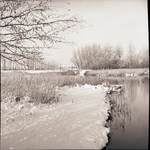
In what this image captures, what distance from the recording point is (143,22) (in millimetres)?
2027

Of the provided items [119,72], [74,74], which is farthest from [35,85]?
[119,72]

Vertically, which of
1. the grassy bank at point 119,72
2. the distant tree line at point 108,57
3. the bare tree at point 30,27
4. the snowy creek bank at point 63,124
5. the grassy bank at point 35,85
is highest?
Result: the bare tree at point 30,27

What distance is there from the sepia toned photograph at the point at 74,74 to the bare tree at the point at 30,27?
0.04 feet

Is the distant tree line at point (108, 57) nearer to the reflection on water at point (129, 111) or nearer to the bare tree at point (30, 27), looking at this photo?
the reflection on water at point (129, 111)

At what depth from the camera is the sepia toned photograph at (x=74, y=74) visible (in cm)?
159

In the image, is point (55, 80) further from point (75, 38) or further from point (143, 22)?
point (143, 22)

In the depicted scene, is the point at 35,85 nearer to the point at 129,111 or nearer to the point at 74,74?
the point at 74,74

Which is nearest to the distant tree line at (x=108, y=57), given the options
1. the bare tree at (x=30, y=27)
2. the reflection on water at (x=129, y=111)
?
the reflection on water at (x=129, y=111)

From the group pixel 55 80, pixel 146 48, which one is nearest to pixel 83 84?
pixel 55 80

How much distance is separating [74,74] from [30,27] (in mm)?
967

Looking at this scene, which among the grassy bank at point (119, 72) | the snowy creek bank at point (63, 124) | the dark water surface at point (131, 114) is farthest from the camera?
the grassy bank at point (119, 72)

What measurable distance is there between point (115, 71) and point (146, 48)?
2.17ft

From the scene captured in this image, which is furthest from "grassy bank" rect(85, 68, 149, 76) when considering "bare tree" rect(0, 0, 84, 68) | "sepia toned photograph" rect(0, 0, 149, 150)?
"bare tree" rect(0, 0, 84, 68)

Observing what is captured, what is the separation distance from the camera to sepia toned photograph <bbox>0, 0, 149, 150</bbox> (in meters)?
1.59
